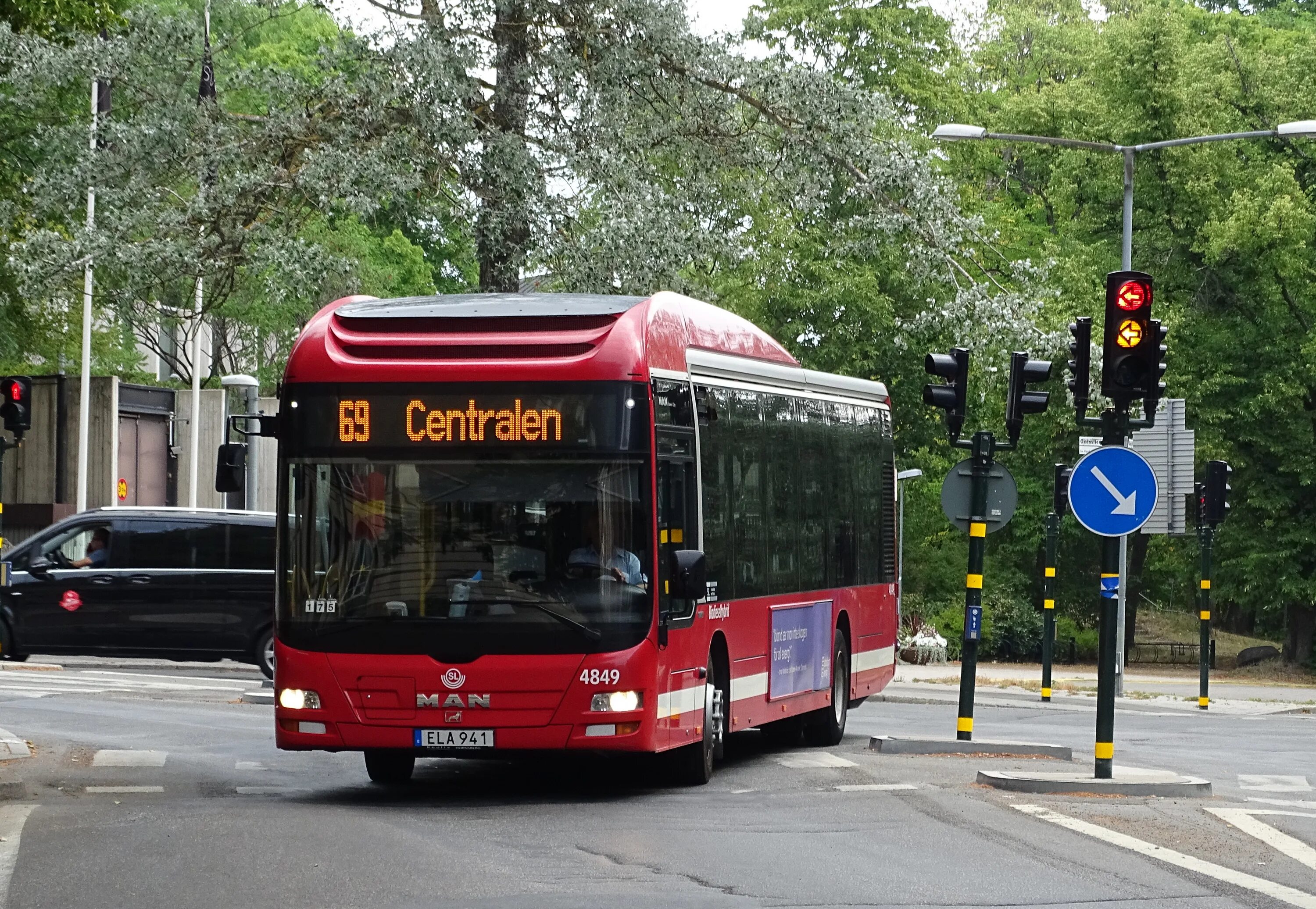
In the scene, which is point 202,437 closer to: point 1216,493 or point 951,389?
point 1216,493

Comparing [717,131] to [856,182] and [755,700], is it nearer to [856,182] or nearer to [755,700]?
[856,182]

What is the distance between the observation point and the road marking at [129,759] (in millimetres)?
17078

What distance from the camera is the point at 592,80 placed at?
21.9 meters

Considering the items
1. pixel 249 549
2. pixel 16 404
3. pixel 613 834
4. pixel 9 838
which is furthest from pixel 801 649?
pixel 249 549

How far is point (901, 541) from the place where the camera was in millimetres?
50625

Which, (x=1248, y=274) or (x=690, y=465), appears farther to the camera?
(x=1248, y=274)

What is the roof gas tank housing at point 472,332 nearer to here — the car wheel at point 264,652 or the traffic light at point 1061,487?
the car wheel at point 264,652

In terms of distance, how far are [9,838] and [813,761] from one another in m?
7.60

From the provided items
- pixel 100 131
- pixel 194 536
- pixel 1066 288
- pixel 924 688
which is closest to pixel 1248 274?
pixel 1066 288

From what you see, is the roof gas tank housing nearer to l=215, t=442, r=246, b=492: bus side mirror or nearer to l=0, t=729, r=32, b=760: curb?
l=215, t=442, r=246, b=492: bus side mirror

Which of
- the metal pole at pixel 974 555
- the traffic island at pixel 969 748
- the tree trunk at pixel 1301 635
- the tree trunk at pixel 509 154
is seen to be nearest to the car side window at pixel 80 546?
the tree trunk at pixel 509 154

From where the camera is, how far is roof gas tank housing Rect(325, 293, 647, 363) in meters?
14.0

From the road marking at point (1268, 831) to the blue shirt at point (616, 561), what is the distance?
3.89 m

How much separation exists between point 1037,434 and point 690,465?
35.7 m
